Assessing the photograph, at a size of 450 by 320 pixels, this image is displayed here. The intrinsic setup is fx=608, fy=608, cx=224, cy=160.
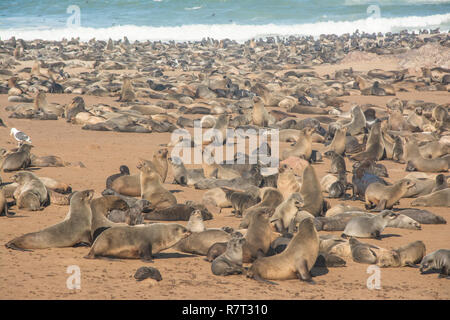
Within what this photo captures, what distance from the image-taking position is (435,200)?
7934 mm

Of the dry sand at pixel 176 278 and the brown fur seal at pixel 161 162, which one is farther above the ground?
the brown fur seal at pixel 161 162

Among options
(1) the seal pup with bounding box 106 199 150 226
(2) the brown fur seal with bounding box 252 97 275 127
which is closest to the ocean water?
(2) the brown fur seal with bounding box 252 97 275 127

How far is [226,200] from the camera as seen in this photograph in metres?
7.67

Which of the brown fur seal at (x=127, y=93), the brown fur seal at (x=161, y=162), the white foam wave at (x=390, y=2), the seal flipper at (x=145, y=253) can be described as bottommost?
the seal flipper at (x=145, y=253)

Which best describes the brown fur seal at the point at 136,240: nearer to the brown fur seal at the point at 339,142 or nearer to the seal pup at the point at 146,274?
the seal pup at the point at 146,274

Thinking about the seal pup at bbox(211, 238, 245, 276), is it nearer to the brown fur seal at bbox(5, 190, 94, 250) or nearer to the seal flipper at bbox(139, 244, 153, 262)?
the seal flipper at bbox(139, 244, 153, 262)

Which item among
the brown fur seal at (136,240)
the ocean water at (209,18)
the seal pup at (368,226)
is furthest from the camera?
the ocean water at (209,18)

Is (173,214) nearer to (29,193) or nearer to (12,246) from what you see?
(29,193)

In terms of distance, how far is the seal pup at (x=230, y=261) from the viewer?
5.03 m

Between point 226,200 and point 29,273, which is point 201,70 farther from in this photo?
point 29,273

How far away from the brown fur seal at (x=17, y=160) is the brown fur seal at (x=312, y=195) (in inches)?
167

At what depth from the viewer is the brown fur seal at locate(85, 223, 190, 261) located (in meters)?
5.32

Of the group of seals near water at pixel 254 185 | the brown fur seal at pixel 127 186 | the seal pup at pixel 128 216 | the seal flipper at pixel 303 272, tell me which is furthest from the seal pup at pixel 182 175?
the seal flipper at pixel 303 272

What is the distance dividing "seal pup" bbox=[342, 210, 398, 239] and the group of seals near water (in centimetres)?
1
